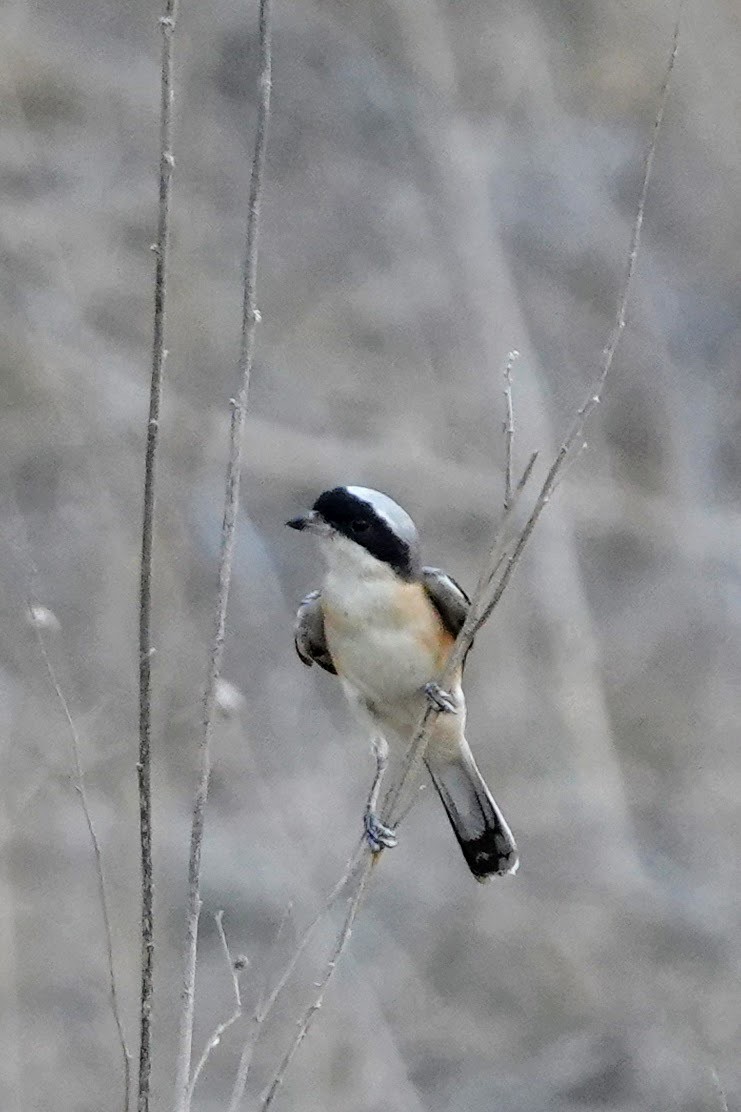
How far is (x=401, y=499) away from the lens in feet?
24.4

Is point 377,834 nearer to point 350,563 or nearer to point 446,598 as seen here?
point 350,563

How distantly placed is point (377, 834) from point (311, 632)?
1.19 meters

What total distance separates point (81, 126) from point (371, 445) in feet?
6.55

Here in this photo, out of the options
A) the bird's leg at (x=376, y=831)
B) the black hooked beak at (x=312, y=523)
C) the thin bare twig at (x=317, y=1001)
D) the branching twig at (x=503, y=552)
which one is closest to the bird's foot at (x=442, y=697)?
the bird's leg at (x=376, y=831)

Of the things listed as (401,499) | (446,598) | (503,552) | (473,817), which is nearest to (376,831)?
(503,552)

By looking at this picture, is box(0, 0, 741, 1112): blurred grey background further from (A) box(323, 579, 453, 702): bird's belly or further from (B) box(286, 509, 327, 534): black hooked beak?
(B) box(286, 509, 327, 534): black hooked beak

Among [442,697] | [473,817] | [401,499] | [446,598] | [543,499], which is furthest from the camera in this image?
[401,499]

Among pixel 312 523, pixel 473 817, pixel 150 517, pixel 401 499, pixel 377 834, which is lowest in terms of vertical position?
pixel 401 499

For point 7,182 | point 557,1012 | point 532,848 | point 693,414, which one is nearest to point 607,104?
point 693,414

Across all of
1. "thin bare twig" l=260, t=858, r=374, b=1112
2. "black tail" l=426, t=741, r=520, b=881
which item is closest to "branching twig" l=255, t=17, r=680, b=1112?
"thin bare twig" l=260, t=858, r=374, b=1112

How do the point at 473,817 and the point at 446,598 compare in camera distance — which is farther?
the point at 473,817

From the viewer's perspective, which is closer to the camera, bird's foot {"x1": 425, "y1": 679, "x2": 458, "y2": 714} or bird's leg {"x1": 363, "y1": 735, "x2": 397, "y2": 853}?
bird's leg {"x1": 363, "y1": 735, "x2": 397, "y2": 853}

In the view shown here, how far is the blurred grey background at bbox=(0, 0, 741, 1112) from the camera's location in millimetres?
7242

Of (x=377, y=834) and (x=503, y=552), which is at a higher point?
(x=503, y=552)
